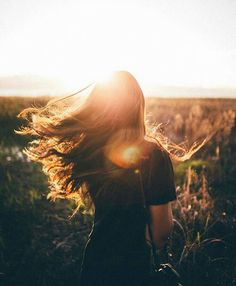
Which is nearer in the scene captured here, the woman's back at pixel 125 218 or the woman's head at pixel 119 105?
the woman's back at pixel 125 218

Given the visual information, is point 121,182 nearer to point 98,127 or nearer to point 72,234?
point 98,127

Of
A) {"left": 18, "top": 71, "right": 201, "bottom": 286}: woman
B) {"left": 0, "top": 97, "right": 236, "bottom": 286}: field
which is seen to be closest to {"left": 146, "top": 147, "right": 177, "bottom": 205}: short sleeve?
{"left": 18, "top": 71, "right": 201, "bottom": 286}: woman

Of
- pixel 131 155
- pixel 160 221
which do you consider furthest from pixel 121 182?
pixel 160 221

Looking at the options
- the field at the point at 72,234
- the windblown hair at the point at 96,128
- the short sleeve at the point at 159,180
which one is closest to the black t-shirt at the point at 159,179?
the short sleeve at the point at 159,180

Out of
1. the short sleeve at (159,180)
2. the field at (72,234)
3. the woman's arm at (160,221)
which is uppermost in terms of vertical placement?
the short sleeve at (159,180)

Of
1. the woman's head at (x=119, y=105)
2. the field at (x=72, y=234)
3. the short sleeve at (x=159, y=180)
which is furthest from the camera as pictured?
the field at (x=72, y=234)

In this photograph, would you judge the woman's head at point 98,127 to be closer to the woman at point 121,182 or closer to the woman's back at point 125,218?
the woman at point 121,182

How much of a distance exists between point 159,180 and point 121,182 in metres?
0.18

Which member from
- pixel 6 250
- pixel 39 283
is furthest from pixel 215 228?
pixel 6 250

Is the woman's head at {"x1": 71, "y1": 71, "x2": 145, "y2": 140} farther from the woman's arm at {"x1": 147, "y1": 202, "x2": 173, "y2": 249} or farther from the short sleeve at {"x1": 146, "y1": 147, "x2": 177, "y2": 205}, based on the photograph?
the woman's arm at {"x1": 147, "y1": 202, "x2": 173, "y2": 249}

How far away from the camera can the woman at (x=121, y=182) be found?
1.53m

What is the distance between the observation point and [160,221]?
1.61m

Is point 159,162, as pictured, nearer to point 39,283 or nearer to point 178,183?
point 39,283

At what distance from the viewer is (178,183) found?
18.0ft
